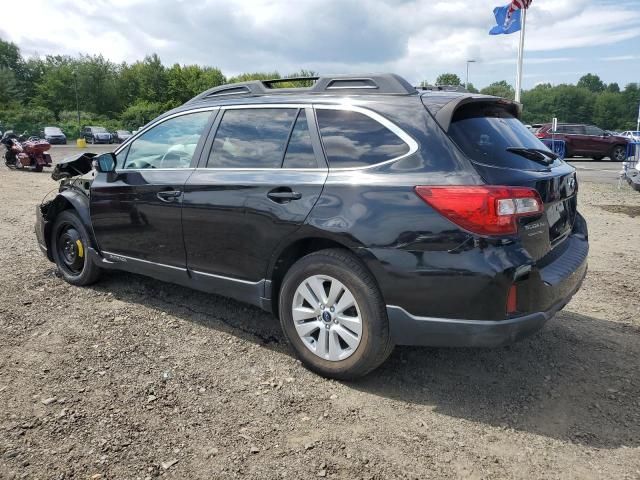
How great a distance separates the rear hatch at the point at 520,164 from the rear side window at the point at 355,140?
0.35 m

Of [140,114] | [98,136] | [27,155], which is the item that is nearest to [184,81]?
[140,114]

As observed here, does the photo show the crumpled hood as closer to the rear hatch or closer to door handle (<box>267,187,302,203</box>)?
door handle (<box>267,187,302,203</box>)

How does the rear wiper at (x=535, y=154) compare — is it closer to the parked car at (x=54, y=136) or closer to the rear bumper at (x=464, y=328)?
the rear bumper at (x=464, y=328)

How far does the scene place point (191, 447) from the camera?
8.66 feet

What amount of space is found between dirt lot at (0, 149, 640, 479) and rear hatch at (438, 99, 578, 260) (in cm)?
92

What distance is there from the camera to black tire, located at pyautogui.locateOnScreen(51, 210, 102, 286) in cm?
491

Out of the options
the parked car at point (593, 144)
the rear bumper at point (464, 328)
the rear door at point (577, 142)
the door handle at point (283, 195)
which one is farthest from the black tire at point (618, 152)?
the door handle at point (283, 195)

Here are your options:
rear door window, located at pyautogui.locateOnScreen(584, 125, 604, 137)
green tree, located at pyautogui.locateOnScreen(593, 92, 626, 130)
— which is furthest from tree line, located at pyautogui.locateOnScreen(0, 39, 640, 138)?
rear door window, located at pyautogui.locateOnScreen(584, 125, 604, 137)

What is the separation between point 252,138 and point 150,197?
3.46ft

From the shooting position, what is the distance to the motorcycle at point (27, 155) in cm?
1773

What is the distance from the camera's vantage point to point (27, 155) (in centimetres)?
1772

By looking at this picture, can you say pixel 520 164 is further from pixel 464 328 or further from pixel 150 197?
pixel 150 197

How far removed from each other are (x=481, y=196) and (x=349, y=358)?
1.22m

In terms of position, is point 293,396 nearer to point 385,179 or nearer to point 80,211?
point 385,179
